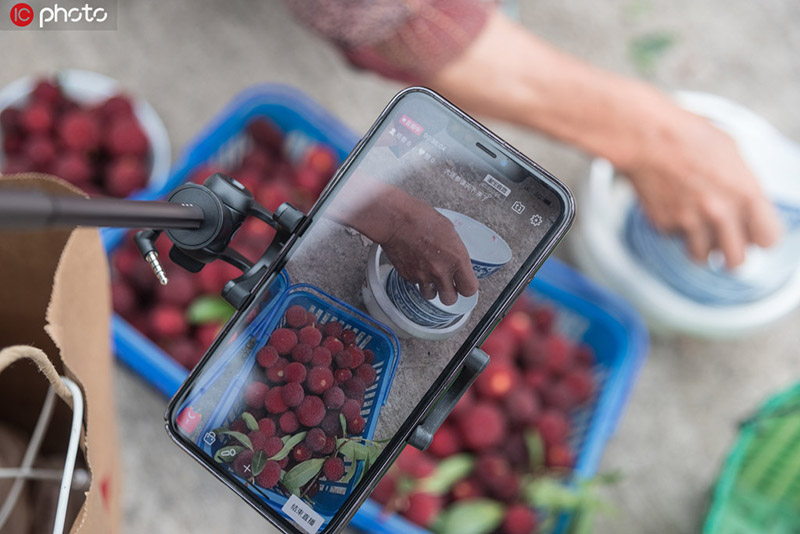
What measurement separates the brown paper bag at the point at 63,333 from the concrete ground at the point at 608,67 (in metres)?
0.54

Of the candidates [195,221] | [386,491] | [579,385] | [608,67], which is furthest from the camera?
[608,67]

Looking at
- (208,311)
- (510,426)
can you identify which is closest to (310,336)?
(208,311)

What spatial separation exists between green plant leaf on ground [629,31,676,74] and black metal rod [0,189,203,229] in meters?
0.95

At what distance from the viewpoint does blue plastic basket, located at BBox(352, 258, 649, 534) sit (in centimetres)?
77

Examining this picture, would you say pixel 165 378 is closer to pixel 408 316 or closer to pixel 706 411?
pixel 408 316

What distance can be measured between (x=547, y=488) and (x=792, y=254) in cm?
42

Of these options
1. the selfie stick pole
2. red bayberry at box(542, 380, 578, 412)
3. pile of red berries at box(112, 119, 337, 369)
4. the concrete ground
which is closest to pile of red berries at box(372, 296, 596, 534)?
red bayberry at box(542, 380, 578, 412)

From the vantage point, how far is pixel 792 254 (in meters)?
0.82

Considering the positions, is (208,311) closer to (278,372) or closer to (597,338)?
(278,372)

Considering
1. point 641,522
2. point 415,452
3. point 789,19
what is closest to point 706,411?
point 641,522

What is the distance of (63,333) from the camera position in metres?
0.34

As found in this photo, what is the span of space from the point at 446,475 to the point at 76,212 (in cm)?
59

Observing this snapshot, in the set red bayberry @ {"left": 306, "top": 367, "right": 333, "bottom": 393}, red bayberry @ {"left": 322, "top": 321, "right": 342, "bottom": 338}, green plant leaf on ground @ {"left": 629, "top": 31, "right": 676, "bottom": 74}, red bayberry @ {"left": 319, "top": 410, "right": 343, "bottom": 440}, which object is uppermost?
green plant leaf on ground @ {"left": 629, "top": 31, "right": 676, "bottom": 74}

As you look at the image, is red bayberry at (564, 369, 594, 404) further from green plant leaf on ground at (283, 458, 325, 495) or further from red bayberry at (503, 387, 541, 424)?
green plant leaf on ground at (283, 458, 325, 495)
